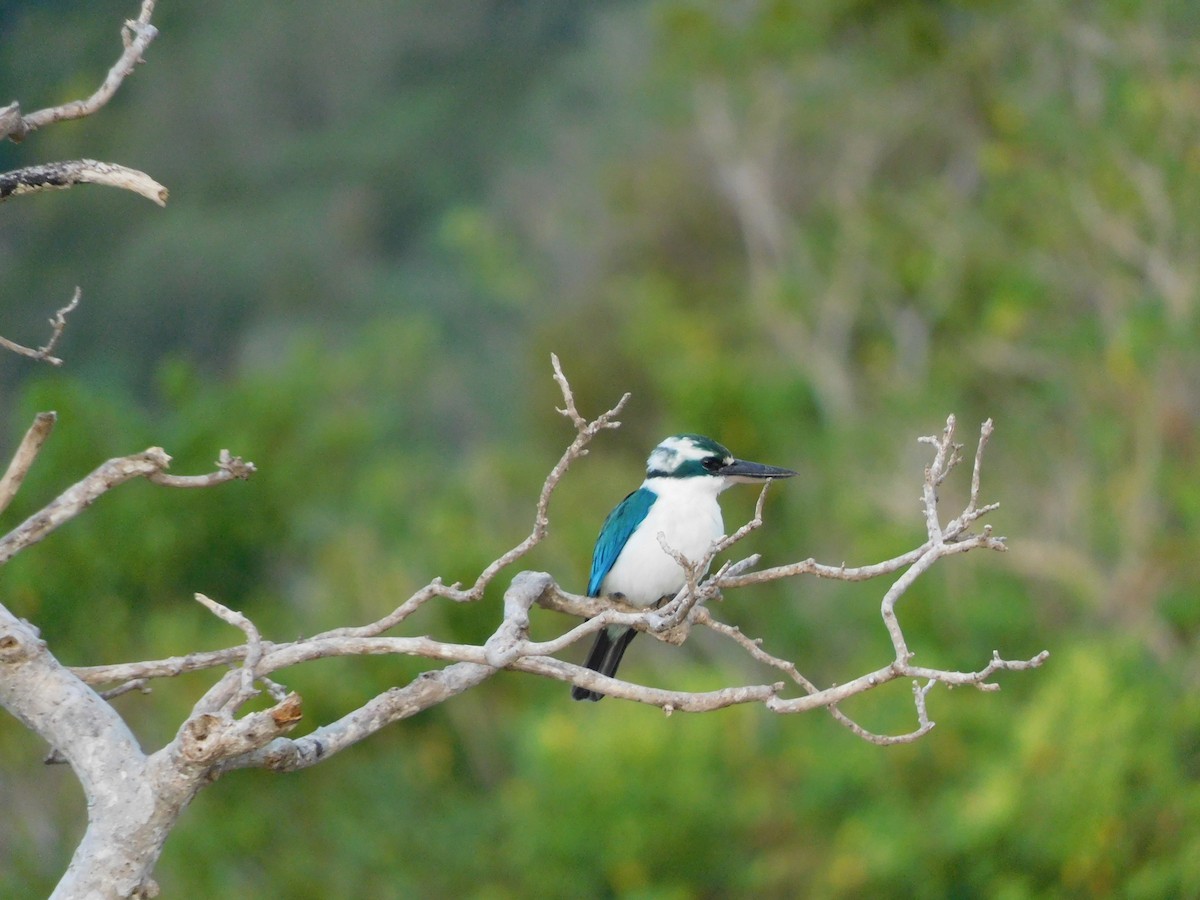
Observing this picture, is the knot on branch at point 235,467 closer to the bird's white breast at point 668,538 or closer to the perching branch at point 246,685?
the perching branch at point 246,685

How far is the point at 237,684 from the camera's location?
4180 mm

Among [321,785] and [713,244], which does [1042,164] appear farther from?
[321,785]

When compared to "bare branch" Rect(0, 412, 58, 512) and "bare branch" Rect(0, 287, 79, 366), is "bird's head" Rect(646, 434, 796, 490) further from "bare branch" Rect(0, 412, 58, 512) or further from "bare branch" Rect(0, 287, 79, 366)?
"bare branch" Rect(0, 412, 58, 512)

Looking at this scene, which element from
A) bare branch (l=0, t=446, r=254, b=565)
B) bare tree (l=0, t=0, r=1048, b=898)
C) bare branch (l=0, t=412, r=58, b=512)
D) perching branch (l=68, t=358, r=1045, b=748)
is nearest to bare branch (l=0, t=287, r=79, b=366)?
bare tree (l=0, t=0, r=1048, b=898)

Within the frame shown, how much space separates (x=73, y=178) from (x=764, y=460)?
14.3 m

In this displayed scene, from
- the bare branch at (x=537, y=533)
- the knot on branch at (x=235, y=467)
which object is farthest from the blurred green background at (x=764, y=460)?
the knot on branch at (x=235, y=467)

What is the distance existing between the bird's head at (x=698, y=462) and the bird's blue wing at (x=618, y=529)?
0.13m

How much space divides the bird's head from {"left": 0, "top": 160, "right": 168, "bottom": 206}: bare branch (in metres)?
2.94

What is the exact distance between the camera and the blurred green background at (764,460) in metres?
15.2

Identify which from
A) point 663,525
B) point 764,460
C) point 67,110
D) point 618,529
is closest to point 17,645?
point 67,110

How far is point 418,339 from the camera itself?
22766mm

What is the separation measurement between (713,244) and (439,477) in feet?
18.5

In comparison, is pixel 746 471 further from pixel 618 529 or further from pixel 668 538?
pixel 618 529

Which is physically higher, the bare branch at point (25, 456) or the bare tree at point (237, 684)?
the bare branch at point (25, 456)
